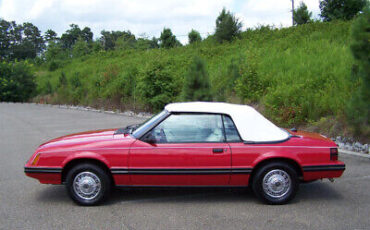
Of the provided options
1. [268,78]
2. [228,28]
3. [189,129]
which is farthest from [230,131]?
[228,28]

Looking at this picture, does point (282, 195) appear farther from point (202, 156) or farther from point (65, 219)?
point (65, 219)

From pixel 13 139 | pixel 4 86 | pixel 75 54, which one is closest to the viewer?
pixel 13 139

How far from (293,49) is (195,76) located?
18.3 ft

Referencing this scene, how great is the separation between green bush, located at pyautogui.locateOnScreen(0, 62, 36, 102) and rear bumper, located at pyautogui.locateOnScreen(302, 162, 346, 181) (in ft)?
106

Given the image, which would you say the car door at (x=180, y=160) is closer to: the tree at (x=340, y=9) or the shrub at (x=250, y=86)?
the shrub at (x=250, y=86)

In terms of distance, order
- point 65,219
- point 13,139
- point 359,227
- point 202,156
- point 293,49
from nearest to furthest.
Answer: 1. point 359,227
2. point 65,219
3. point 202,156
4. point 13,139
5. point 293,49

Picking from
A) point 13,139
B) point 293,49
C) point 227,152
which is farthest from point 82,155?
point 293,49

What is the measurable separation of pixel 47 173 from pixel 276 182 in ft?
10.4

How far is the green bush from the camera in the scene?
31766mm

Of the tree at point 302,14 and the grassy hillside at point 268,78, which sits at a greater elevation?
the tree at point 302,14

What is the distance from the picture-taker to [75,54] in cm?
5412

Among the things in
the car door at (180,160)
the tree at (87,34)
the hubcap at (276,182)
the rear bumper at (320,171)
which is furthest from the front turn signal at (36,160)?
the tree at (87,34)

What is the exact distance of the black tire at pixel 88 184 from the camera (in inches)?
183

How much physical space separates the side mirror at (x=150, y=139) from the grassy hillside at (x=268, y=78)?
Result: 6283mm
